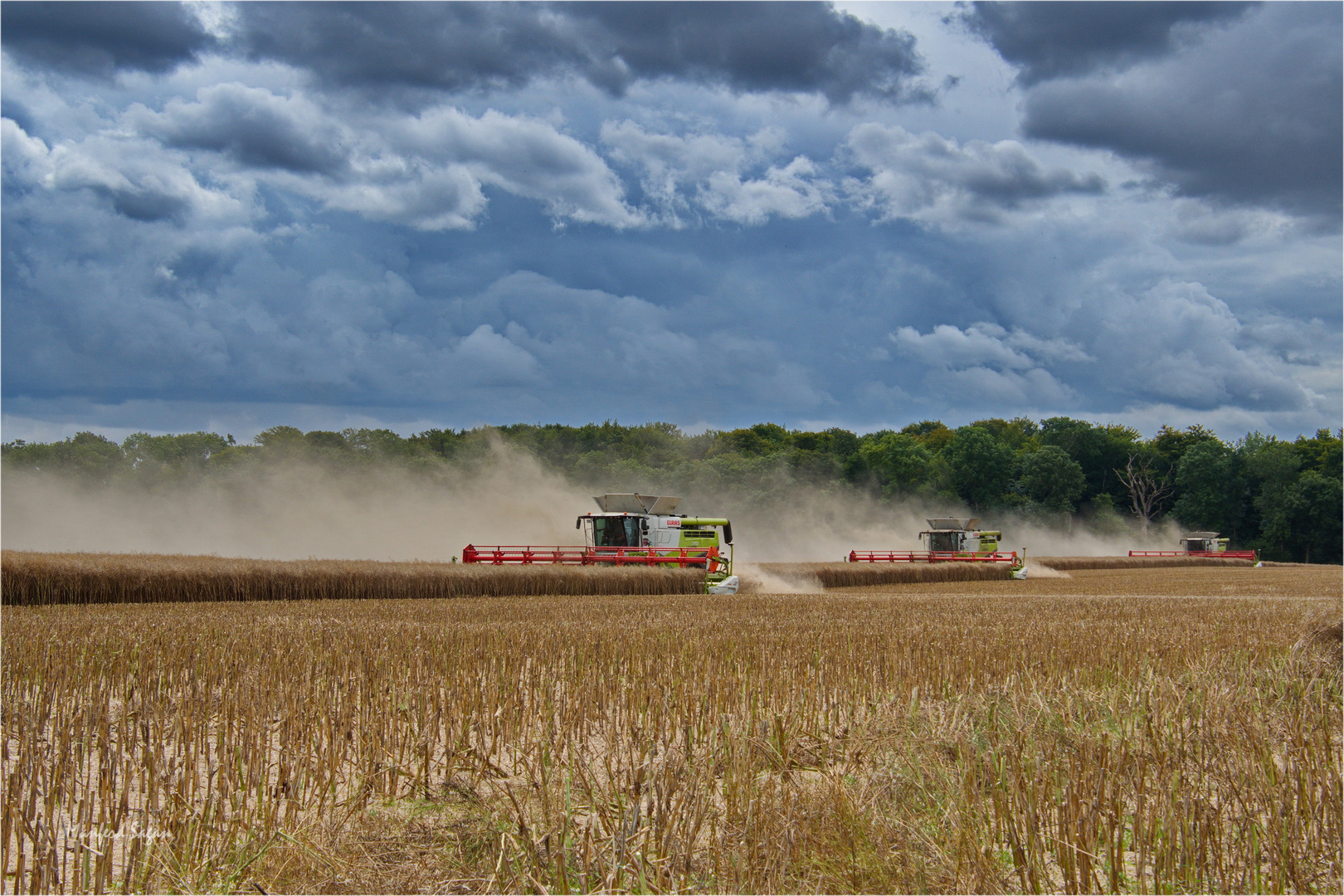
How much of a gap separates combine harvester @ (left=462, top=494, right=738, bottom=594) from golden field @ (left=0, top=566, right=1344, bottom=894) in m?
14.1

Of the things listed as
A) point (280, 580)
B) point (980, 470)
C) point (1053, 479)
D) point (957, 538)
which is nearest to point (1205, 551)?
point (1053, 479)

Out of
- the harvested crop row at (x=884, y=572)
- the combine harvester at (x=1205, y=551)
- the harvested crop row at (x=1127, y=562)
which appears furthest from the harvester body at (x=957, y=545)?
the combine harvester at (x=1205, y=551)

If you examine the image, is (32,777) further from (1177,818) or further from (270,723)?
(1177,818)

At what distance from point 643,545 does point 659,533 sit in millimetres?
796

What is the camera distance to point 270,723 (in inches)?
223

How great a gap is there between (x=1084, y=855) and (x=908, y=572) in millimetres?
30457

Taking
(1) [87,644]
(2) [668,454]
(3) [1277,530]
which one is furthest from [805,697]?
(3) [1277,530]

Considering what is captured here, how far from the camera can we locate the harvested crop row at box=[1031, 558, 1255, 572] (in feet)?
151

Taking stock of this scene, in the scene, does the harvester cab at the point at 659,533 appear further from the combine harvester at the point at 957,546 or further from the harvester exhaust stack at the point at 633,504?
the combine harvester at the point at 957,546

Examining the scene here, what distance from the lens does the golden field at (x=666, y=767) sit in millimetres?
3568

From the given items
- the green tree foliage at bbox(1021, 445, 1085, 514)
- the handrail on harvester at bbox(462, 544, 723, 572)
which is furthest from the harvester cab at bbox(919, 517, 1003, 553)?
the green tree foliage at bbox(1021, 445, 1085, 514)

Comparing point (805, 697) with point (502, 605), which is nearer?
point (805, 697)

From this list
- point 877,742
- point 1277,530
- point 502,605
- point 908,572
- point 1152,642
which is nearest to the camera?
point 877,742

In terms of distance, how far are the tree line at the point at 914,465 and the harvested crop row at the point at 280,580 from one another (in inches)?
1465
